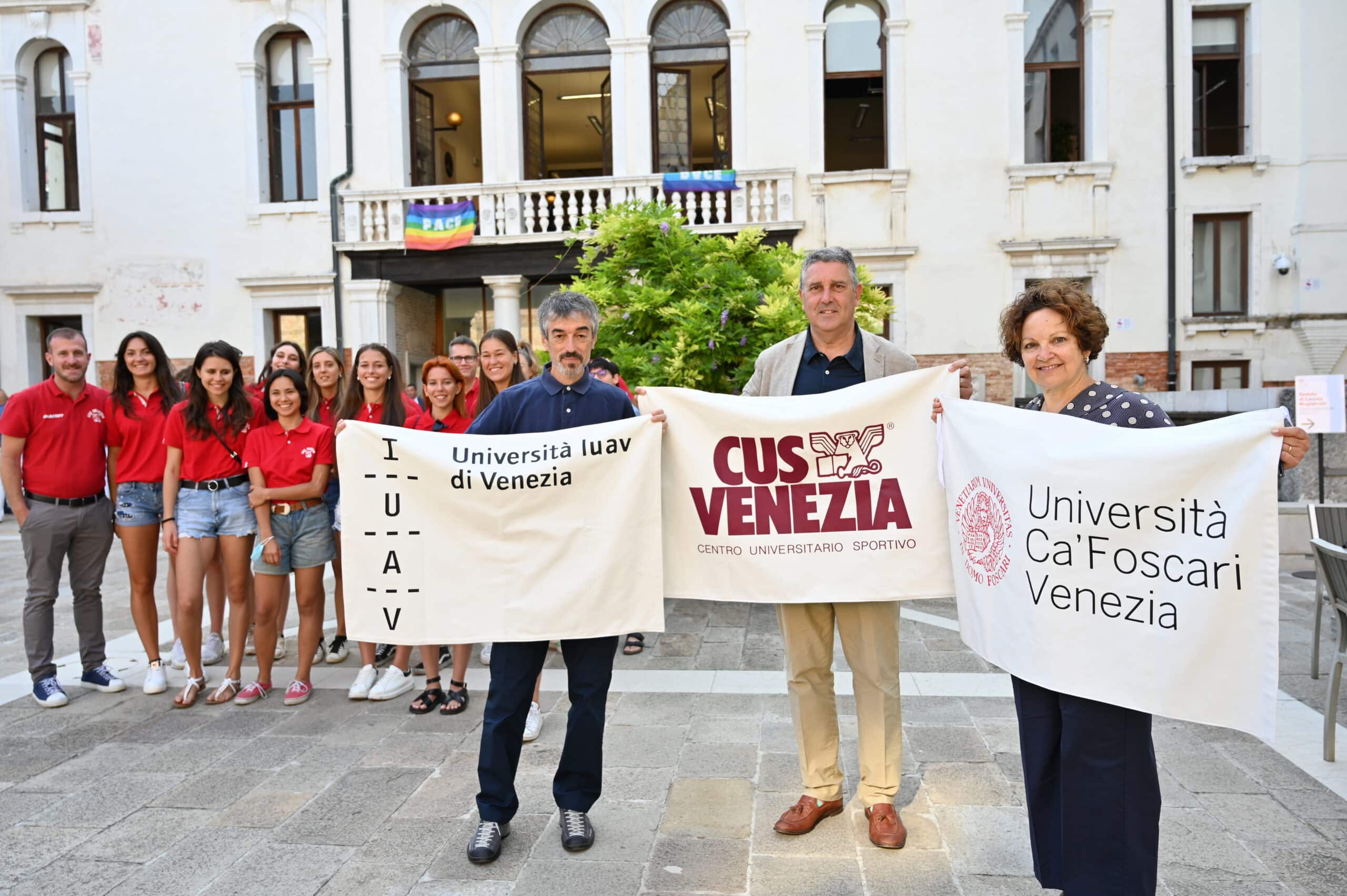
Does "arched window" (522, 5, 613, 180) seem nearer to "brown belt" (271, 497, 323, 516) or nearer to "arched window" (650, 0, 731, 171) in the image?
"arched window" (650, 0, 731, 171)

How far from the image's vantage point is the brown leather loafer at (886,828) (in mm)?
3207

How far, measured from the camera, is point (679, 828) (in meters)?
3.42

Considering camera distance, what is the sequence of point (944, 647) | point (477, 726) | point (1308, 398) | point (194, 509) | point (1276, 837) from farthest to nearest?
1. point (1308, 398)
2. point (944, 647)
3. point (194, 509)
4. point (477, 726)
5. point (1276, 837)

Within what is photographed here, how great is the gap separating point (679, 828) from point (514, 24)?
Answer: 16162mm

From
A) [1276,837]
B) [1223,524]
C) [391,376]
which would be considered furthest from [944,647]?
[391,376]

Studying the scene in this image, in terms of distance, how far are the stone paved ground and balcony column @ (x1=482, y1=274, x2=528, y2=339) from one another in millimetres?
11806

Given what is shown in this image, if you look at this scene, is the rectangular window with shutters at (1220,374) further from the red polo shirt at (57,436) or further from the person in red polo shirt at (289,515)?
the red polo shirt at (57,436)

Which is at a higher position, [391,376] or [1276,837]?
[391,376]

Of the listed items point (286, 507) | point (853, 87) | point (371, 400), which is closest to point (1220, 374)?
point (853, 87)

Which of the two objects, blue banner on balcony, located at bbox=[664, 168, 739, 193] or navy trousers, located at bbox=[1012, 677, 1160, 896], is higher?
blue banner on balcony, located at bbox=[664, 168, 739, 193]

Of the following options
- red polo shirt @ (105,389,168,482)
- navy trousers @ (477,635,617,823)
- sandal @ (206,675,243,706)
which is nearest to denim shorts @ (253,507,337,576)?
sandal @ (206,675,243,706)

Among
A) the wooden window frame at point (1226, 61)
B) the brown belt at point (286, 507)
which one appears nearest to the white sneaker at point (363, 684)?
the brown belt at point (286, 507)

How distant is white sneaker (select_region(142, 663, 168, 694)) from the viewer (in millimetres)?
5277

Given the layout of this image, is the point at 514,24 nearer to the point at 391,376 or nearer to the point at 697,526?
the point at 391,376
